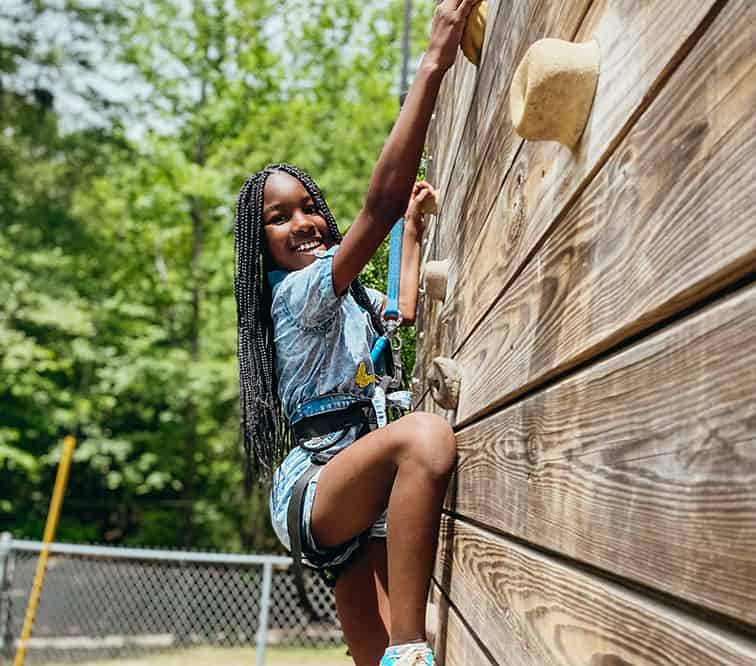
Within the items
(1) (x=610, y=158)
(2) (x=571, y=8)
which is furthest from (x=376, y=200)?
(1) (x=610, y=158)

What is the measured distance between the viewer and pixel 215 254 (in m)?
16.4

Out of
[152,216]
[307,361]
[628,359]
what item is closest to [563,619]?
[628,359]

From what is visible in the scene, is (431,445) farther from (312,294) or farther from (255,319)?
(255,319)

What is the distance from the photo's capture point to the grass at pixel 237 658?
33.4ft

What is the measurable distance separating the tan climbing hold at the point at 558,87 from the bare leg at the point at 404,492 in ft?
2.72

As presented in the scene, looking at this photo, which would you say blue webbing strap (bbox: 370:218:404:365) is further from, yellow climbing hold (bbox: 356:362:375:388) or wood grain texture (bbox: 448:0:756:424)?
wood grain texture (bbox: 448:0:756:424)

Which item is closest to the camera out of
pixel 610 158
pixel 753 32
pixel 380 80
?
pixel 753 32

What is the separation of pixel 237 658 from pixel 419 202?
8.52 meters

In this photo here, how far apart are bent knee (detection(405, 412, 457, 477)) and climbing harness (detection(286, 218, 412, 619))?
0.34 m

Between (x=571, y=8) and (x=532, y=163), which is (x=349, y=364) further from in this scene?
(x=571, y=8)

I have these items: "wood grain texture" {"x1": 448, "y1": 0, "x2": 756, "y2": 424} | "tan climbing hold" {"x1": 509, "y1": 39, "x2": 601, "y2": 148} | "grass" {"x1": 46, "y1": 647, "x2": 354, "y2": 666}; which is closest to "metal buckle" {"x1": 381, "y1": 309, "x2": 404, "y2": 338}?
"wood grain texture" {"x1": 448, "y1": 0, "x2": 756, "y2": 424}

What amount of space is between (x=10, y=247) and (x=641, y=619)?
50.2 ft

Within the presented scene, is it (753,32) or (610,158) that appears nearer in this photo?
(753,32)

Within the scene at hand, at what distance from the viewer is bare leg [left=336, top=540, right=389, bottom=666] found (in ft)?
7.65
